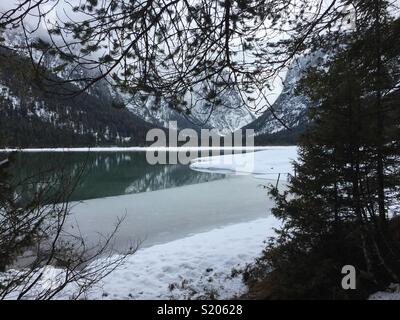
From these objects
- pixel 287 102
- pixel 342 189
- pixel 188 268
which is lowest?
pixel 188 268

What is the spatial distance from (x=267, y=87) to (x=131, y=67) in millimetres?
1176

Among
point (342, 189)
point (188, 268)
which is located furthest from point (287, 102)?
point (188, 268)

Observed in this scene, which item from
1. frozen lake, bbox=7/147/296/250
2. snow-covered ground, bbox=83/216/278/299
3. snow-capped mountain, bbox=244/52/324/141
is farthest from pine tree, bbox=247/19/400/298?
Answer: frozen lake, bbox=7/147/296/250

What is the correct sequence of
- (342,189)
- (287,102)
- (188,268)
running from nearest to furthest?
1. (287,102)
2. (342,189)
3. (188,268)

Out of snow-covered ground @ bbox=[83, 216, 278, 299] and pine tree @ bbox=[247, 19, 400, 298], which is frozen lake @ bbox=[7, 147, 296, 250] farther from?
pine tree @ bbox=[247, 19, 400, 298]

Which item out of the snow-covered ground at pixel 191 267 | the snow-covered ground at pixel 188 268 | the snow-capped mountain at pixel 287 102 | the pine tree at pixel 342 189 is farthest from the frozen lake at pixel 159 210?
the snow-capped mountain at pixel 287 102

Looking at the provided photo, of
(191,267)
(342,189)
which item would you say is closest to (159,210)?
(191,267)

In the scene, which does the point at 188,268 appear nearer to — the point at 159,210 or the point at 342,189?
the point at 342,189

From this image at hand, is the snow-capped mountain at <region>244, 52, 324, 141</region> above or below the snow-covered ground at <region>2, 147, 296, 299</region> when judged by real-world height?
above

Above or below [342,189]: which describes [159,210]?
below

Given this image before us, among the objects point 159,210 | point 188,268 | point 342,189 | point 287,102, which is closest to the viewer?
point 287,102

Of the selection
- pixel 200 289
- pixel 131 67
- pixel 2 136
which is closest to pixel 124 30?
pixel 131 67

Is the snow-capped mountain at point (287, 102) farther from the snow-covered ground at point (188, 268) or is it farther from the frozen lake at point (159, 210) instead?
the frozen lake at point (159, 210)

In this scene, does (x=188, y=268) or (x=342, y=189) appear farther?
(x=188, y=268)
